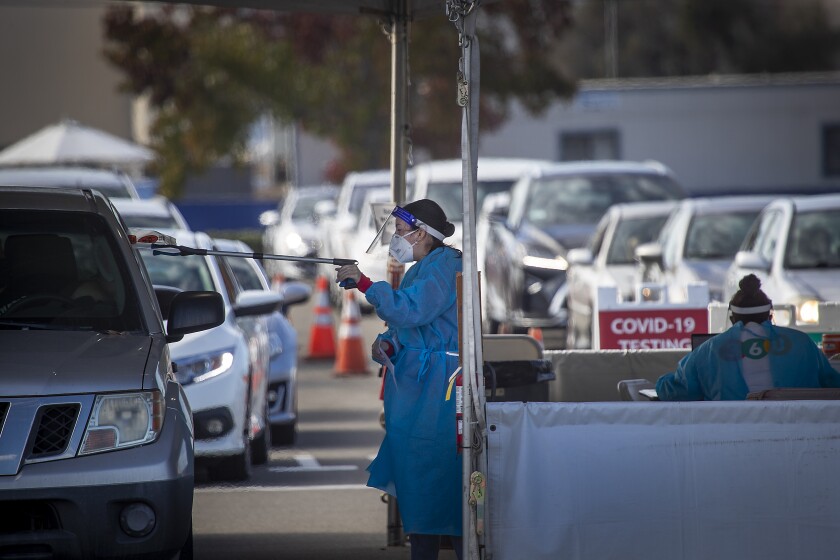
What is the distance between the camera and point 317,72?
37469 mm

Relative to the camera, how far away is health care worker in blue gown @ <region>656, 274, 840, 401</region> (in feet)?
21.9

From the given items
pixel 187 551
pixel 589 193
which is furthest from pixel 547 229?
pixel 187 551

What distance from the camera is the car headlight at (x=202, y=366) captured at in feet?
30.6

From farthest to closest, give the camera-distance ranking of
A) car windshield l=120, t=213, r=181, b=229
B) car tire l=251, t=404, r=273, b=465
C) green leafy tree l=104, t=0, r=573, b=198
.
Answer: green leafy tree l=104, t=0, r=573, b=198
car windshield l=120, t=213, r=181, b=229
car tire l=251, t=404, r=273, b=465

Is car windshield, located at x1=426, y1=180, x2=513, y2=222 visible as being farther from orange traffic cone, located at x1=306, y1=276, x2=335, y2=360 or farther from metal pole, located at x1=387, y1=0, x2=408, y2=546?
metal pole, located at x1=387, y1=0, x2=408, y2=546

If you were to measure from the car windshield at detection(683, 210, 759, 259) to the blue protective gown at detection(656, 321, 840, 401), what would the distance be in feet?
26.2

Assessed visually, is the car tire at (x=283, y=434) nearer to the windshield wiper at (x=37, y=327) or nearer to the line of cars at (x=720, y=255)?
the line of cars at (x=720, y=255)

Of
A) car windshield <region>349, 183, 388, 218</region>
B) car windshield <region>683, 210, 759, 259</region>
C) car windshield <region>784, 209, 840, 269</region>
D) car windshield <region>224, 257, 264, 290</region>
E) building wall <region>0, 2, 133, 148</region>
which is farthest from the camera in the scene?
building wall <region>0, 2, 133, 148</region>

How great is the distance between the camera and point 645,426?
556 cm

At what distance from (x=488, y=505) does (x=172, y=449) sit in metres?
1.25

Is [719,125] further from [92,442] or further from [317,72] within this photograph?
[92,442]

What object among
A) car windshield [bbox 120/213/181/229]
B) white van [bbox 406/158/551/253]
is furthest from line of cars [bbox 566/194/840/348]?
car windshield [bbox 120/213/181/229]

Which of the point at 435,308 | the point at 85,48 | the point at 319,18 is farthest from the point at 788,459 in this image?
the point at 85,48

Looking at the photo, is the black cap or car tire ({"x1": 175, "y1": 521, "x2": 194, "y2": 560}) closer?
car tire ({"x1": 175, "y1": 521, "x2": 194, "y2": 560})
